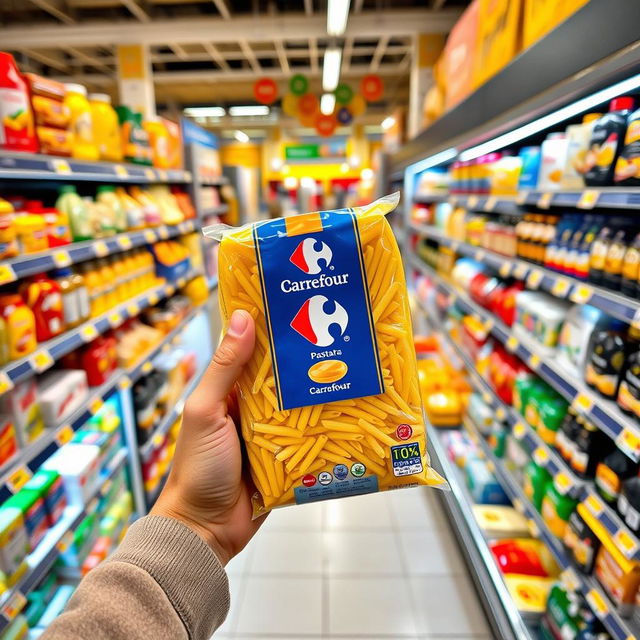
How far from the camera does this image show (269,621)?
2.28 m

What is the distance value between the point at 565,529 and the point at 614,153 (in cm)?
148

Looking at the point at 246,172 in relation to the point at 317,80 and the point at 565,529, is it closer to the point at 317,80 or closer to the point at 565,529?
the point at 317,80

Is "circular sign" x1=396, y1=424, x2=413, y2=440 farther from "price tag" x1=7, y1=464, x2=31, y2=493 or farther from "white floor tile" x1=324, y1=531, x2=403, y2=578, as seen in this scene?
"white floor tile" x1=324, y1=531, x2=403, y2=578

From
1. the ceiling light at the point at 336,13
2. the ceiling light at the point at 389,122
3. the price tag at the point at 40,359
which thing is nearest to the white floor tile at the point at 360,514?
the price tag at the point at 40,359

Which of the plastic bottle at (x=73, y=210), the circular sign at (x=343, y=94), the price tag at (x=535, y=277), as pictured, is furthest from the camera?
the circular sign at (x=343, y=94)

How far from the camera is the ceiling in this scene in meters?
6.66

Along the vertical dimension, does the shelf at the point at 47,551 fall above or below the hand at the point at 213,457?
below

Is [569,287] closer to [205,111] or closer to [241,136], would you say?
[205,111]

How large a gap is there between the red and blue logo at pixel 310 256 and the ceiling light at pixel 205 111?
14200mm

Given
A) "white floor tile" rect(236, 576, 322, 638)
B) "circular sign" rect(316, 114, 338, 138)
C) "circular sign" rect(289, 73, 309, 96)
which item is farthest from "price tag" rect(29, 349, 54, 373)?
"circular sign" rect(316, 114, 338, 138)

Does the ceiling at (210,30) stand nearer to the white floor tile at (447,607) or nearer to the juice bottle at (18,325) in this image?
the juice bottle at (18,325)

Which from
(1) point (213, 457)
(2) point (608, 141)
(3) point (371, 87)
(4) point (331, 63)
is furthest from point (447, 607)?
(3) point (371, 87)

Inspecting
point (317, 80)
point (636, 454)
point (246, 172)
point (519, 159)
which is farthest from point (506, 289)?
point (317, 80)

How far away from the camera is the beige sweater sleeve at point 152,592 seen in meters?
0.71
